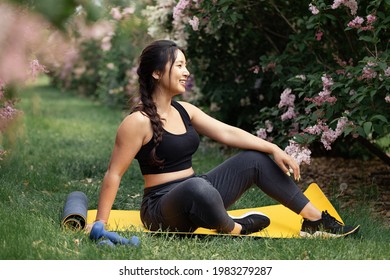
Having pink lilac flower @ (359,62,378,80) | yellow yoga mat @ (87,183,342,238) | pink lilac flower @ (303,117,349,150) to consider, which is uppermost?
pink lilac flower @ (359,62,378,80)

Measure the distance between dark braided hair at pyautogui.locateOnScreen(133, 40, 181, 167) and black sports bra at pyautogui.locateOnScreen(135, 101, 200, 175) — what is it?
0.03 meters

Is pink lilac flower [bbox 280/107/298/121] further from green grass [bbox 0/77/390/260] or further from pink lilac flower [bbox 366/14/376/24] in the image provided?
pink lilac flower [bbox 366/14/376/24]

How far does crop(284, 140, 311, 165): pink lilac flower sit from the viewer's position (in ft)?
11.5

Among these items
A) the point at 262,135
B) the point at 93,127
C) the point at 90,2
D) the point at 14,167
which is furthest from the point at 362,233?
the point at 93,127

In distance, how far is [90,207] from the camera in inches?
148

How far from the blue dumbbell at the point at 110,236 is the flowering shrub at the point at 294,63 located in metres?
1.27

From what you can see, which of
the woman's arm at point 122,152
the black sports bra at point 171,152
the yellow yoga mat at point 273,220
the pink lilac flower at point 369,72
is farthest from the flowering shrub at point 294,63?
the woman's arm at point 122,152

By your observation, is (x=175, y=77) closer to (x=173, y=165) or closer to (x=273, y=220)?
(x=173, y=165)

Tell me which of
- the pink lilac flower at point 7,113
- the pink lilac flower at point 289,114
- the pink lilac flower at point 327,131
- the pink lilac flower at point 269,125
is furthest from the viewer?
the pink lilac flower at point 269,125

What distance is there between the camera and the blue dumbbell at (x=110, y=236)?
2.60 meters

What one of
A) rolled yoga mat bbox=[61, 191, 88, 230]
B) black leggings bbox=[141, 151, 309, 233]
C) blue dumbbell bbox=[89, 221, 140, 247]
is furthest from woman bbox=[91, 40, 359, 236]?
blue dumbbell bbox=[89, 221, 140, 247]

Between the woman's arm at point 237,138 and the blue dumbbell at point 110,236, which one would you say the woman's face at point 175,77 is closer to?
the woman's arm at point 237,138
